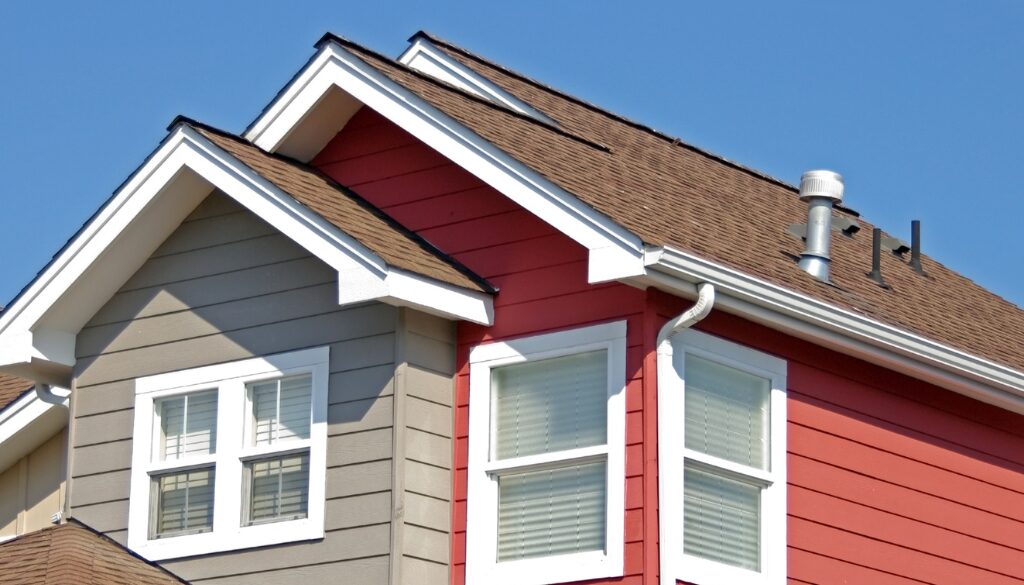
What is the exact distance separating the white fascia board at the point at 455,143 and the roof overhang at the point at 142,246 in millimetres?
747

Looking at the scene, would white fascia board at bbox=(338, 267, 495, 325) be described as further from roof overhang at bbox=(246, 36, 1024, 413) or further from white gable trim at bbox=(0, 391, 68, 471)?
white gable trim at bbox=(0, 391, 68, 471)

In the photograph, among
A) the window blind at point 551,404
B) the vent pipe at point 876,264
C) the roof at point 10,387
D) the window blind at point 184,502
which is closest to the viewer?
the window blind at point 551,404

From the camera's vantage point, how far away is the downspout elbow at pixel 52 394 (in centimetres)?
1484

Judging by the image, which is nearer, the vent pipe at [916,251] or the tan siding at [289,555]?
the tan siding at [289,555]

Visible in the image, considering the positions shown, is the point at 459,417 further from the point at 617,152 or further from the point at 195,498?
the point at 617,152

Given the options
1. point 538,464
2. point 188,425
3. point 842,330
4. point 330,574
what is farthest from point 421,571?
point 842,330

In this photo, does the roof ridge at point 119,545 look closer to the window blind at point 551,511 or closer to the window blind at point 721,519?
the window blind at point 551,511

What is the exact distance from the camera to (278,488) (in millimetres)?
13289

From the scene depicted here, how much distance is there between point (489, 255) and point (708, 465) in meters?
2.21

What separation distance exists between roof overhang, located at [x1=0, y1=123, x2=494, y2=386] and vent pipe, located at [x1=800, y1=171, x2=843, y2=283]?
2.69 metres

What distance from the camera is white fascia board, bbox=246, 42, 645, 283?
481 inches

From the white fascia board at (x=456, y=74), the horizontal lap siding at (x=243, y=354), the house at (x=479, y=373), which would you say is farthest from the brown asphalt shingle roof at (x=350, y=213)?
the white fascia board at (x=456, y=74)

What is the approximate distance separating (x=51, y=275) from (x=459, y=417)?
11.3 feet

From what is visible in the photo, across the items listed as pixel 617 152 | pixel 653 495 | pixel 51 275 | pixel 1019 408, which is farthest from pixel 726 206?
pixel 51 275
